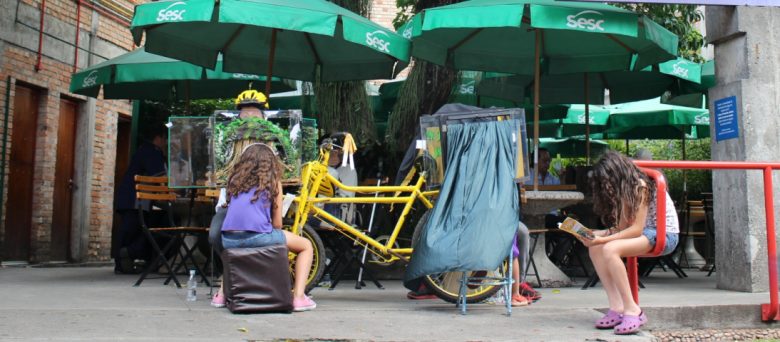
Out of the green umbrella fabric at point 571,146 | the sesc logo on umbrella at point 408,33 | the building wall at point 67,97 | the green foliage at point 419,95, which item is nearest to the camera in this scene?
the sesc logo on umbrella at point 408,33

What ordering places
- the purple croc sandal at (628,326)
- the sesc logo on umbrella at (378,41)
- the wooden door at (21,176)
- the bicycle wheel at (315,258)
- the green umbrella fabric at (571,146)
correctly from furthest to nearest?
the green umbrella fabric at (571,146)
the wooden door at (21,176)
the sesc logo on umbrella at (378,41)
the bicycle wheel at (315,258)
the purple croc sandal at (628,326)

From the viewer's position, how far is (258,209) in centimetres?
582

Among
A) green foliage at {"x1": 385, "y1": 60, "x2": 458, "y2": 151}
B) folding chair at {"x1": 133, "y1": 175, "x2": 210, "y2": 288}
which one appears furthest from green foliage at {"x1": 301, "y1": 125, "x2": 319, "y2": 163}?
green foliage at {"x1": 385, "y1": 60, "x2": 458, "y2": 151}

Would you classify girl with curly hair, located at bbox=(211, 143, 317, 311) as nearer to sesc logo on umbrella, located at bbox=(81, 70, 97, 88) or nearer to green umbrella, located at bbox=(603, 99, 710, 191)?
sesc logo on umbrella, located at bbox=(81, 70, 97, 88)

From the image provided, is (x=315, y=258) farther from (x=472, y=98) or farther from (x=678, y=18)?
(x=678, y=18)

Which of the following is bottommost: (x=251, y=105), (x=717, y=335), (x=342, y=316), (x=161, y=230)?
(x=717, y=335)

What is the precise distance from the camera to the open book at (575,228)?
513cm

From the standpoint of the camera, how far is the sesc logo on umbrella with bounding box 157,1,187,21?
7217 millimetres

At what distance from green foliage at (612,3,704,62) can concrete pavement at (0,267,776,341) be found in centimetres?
543

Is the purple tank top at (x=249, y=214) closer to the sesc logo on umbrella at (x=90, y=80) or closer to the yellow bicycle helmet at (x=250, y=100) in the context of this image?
the yellow bicycle helmet at (x=250, y=100)

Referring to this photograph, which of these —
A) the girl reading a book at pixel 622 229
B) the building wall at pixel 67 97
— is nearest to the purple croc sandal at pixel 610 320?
the girl reading a book at pixel 622 229

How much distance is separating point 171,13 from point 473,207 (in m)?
3.15

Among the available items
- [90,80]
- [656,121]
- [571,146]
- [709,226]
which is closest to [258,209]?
[90,80]

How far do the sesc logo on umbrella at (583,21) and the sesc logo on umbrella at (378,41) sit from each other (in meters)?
1.66
